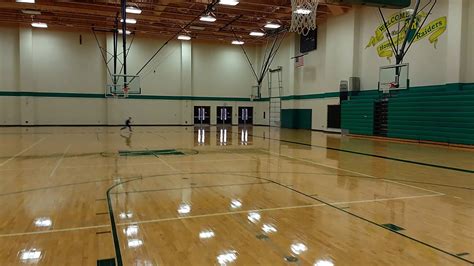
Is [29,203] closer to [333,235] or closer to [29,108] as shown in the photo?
[333,235]

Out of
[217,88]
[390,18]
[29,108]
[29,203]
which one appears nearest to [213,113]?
[217,88]

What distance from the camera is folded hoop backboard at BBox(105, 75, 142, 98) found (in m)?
20.6

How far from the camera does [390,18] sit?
1714 centimetres

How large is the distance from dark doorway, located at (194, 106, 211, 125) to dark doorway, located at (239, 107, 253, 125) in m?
2.80

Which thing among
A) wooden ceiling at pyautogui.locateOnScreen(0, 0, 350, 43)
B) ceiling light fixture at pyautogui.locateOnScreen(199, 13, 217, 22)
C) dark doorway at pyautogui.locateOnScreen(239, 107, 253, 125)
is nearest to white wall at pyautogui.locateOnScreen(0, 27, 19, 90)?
wooden ceiling at pyautogui.locateOnScreen(0, 0, 350, 43)

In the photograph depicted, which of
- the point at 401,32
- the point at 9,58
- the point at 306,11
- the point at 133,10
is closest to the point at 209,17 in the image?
the point at 133,10

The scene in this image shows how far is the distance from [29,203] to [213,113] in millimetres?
25373

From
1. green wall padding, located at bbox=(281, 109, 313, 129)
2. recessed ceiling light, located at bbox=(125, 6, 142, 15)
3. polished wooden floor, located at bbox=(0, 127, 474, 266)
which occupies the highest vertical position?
recessed ceiling light, located at bbox=(125, 6, 142, 15)

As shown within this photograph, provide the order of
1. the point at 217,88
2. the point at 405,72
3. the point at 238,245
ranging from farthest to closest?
the point at 217,88 → the point at 405,72 → the point at 238,245

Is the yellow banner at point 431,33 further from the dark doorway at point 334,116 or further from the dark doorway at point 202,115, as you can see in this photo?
the dark doorway at point 202,115

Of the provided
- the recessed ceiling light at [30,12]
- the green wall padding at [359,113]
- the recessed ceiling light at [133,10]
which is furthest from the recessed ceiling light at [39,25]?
the green wall padding at [359,113]

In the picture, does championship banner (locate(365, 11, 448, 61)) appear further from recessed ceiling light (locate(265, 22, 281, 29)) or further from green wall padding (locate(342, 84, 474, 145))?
recessed ceiling light (locate(265, 22, 281, 29))

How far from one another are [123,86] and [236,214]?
1821 cm

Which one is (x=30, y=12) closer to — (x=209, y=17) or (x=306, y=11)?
(x=209, y=17)
